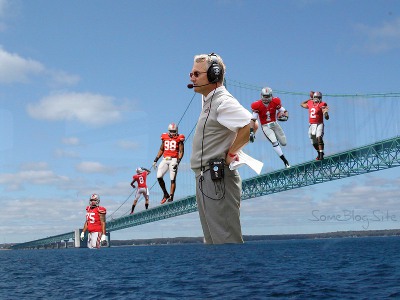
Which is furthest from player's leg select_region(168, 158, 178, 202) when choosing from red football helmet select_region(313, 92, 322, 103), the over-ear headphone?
the over-ear headphone

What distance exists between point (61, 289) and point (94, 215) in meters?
5.06

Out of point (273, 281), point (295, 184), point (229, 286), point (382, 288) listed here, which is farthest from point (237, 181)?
point (295, 184)

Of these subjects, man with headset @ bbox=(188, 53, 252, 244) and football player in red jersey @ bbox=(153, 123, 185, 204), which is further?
football player in red jersey @ bbox=(153, 123, 185, 204)

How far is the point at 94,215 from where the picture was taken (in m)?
16.4

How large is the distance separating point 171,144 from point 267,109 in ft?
8.83

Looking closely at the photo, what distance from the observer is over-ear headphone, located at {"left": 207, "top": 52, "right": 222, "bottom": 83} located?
221 inches

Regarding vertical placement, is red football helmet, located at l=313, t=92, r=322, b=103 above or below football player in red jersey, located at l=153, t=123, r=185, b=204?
above

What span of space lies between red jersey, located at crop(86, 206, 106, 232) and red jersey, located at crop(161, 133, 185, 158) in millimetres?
6102

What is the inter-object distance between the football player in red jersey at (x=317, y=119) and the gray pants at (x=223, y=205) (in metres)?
4.55

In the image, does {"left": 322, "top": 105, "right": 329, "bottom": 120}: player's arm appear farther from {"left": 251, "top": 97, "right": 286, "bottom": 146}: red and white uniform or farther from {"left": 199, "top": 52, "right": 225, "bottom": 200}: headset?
{"left": 199, "top": 52, "right": 225, "bottom": 200}: headset

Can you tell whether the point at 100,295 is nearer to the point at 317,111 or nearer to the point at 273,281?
the point at 273,281

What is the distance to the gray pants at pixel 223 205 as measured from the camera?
18.0ft

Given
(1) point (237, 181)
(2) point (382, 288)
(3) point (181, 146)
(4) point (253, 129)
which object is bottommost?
(2) point (382, 288)

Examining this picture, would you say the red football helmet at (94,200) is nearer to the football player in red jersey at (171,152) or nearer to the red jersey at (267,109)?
the football player in red jersey at (171,152)
